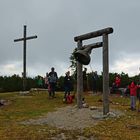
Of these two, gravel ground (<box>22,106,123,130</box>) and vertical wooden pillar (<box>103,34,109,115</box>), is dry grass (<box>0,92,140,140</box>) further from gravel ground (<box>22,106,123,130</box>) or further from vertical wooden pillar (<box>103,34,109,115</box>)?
vertical wooden pillar (<box>103,34,109,115</box>)

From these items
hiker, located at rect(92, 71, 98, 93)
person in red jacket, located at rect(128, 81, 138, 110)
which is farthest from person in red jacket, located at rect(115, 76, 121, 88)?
person in red jacket, located at rect(128, 81, 138, 110)

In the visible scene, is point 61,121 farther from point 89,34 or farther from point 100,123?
point 89,34

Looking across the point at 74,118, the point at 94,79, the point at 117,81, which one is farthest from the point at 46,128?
the point at 94,79

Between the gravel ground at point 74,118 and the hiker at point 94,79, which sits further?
the hiker at point 94,79

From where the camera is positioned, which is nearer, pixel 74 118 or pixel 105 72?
pixel 74 118

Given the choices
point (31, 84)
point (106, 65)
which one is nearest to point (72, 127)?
point (106, 65)

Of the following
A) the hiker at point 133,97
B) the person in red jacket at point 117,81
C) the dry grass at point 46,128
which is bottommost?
the dry grass at point 46,128

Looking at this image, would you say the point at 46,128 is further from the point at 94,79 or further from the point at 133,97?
the point at 94,79

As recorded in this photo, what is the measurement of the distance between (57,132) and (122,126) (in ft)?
9.21

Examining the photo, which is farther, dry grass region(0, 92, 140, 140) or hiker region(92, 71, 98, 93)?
hiker region(92, 71, 98, 93)

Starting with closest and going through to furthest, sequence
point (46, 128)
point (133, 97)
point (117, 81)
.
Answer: point (46, 128) < point (133, 97) < point (117, 81)

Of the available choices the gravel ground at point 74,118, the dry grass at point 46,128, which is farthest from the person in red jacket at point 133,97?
the gravel ground at point 74,118

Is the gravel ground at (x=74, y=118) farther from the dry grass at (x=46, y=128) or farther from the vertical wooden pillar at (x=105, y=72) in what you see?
the vertical wooden pillar at (x=105, y=72)

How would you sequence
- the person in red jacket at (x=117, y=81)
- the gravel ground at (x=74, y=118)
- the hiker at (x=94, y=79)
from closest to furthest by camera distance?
1. the gravel ground at (x=74, y=118)
2. the person in red jacket at (x=117, y=81)
3. the hiker at (x=94, y=79)
